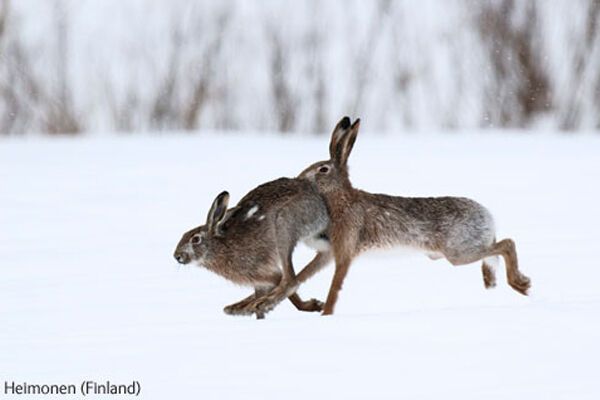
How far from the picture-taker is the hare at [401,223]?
215 inches

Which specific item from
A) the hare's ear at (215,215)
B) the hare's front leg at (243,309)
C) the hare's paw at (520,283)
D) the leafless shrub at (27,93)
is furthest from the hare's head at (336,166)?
the leafless shrub at (27,93)

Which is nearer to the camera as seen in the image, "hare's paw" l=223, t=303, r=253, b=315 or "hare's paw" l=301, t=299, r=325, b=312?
"hare's paw" l=223, t=303, r=253, b=315

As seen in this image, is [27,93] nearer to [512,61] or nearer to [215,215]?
[512,61]

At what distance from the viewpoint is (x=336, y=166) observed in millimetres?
5594

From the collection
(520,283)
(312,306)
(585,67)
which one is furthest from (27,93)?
(520,283)

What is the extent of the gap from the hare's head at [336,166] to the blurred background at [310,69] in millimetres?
6192

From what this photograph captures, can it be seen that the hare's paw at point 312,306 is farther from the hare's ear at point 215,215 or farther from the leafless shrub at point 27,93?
the leafless shrub at point 27,93

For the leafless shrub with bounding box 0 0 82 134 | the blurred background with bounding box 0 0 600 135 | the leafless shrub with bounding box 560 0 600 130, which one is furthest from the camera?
the leafless shrub with bounding box 560 0 600 130

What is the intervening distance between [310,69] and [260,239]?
6.67 m

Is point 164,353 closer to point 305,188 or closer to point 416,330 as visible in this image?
point 416,330

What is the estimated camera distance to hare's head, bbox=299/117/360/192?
5.53 metres

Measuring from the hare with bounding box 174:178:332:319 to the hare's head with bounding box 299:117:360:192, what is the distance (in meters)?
0.14

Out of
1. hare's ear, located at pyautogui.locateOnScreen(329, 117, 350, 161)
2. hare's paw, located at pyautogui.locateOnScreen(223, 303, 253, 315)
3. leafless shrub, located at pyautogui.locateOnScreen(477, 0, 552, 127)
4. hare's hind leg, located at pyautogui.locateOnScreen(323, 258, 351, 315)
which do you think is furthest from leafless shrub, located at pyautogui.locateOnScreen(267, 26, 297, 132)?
hare's paw, located at pyautogui.locateOnScreen(223, 303, 253, 315)

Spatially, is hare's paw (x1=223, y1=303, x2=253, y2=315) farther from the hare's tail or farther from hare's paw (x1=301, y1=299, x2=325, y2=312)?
the hare's tail
